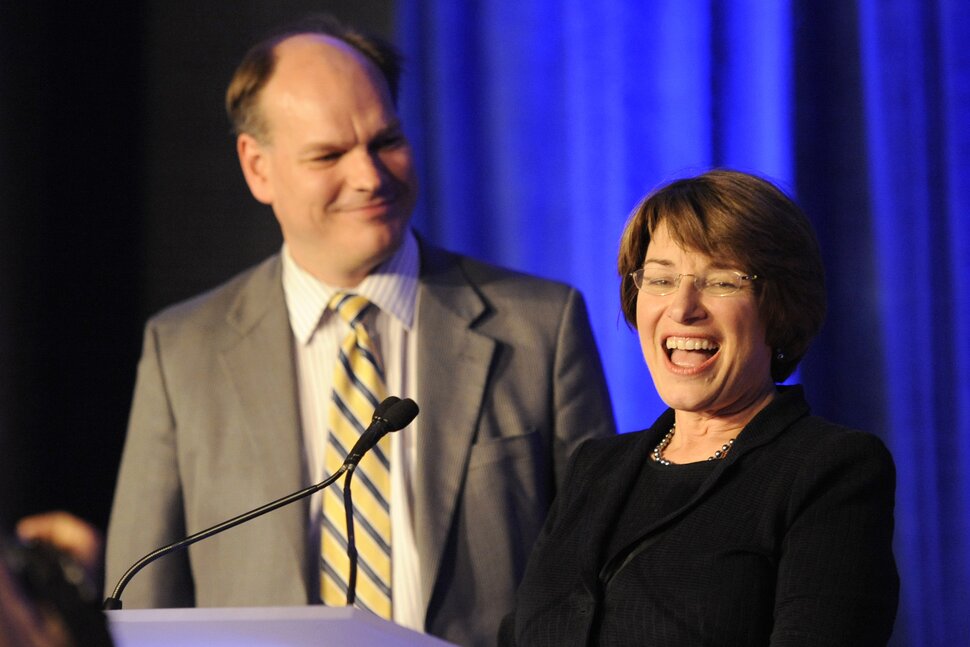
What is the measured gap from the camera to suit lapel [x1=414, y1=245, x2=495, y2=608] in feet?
8.36

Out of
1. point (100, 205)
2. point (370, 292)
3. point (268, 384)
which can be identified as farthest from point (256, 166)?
point (100, 205)

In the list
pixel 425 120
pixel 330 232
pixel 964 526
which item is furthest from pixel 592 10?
pixel 964 526

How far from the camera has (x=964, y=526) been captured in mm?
2998

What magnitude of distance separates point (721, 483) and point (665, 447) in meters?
0.22

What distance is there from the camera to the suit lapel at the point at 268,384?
2.61m

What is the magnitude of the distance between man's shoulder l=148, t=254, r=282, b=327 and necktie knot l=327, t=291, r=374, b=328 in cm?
16

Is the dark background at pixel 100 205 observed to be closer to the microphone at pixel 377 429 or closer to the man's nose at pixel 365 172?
the man's nose at pixel 365 172

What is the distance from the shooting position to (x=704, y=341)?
1.89 meters

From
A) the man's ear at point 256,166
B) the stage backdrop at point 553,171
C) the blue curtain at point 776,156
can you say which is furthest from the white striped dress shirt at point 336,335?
the blue curtain at point 776,156

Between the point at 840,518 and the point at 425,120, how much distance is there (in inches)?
90.8

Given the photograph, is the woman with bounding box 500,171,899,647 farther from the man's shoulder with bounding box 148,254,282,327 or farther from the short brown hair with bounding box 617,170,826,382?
the man's shoulder with bounding box 148,254,282,327

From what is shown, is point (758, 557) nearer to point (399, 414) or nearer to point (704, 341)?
point (704, 341)

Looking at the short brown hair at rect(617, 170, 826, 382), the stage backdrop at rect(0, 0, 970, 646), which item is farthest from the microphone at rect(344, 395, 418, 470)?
the stage backdrop at rect(0, 0, 970, 646)

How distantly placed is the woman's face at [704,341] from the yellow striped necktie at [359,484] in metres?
0.85
